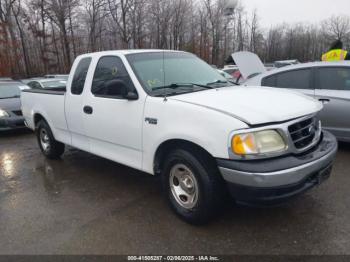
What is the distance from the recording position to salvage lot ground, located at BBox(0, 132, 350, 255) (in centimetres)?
300

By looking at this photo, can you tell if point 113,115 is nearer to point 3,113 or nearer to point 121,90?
point 121,90

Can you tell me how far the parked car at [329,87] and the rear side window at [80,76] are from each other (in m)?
3.80

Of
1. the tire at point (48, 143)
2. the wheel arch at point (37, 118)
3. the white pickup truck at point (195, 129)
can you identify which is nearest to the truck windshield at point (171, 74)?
the white pickup truck at point (195, 129)

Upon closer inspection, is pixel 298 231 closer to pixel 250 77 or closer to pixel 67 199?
pixel 67 199

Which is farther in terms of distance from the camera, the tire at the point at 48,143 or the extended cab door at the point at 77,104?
the tire at the point at 48,143

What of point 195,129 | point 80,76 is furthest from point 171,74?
point 80,76

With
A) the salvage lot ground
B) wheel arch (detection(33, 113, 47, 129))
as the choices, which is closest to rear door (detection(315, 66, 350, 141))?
the salvage lot ground

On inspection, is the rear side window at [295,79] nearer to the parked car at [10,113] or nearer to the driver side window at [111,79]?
the driver side window at [111,79]

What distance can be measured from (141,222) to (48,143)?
3321 mm

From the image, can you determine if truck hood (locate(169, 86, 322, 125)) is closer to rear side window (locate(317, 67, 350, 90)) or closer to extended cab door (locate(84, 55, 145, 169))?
extended cab door (locate(84, 55, 145, 169))

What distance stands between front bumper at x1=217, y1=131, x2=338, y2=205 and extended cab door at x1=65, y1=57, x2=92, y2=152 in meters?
2.55

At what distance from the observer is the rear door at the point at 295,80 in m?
5.84

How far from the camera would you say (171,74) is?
398 centimetres

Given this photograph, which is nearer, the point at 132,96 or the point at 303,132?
the point at 303,132
